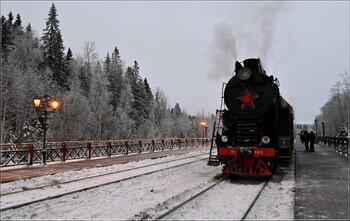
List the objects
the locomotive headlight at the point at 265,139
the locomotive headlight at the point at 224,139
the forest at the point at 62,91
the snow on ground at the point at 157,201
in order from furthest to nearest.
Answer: the forest at the point at 62,91 < the locomotive headlight at the point at 224,139 < the locomotive headlight at the point at 265,139 < the snow on ground at the point at 157,201

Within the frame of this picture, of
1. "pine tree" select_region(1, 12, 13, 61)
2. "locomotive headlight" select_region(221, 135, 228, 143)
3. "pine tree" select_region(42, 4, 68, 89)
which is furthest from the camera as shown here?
"pine tree" select_region(42, 4, 68, 89)

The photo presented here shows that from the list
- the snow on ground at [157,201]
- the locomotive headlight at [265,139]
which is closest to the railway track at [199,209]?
the snow on ground at [157,201]

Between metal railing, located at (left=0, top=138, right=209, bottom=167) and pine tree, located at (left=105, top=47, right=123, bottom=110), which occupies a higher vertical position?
pine tree, located at (left=105, top=47, right=123, bottom=110)

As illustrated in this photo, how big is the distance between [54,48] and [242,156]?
42.8m

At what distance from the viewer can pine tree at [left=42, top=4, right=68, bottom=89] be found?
4459 cm

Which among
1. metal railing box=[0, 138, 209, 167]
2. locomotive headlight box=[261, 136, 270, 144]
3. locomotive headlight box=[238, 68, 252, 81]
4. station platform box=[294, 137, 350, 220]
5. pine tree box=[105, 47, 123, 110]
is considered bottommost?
station platform box=[294, 137, 350, 220]

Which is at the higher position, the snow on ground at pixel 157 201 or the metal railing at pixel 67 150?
the metal railing at pixel 67 150

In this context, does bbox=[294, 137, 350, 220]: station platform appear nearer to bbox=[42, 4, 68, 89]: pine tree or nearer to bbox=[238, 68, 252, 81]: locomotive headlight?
bbox=[238, 68, 252, 81]: locomotive headlight

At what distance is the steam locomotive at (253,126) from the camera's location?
1030 cm

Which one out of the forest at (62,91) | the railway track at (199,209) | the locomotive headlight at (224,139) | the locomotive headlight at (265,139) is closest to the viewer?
the railway track at (199,209)

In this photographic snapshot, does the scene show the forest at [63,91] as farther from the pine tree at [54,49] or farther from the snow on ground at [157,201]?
the snow on ground at [157,201]

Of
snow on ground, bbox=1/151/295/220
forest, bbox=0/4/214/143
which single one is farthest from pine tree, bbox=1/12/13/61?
snow on ground, bbox=1/151/295/220

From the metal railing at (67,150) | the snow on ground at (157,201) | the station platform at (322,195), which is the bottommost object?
the snow on ground at (157,201)

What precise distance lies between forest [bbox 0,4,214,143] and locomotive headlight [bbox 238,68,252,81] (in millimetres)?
22777
